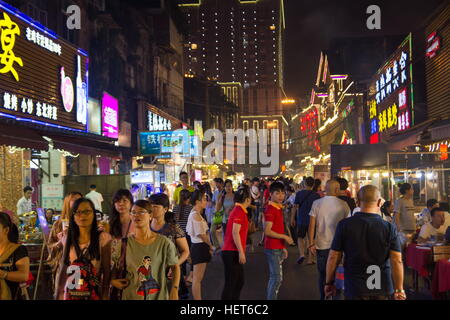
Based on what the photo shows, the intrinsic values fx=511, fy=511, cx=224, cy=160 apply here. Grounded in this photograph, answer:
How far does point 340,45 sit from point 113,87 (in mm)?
19513

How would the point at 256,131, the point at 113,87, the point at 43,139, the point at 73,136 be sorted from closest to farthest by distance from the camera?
the point at 43,139 → the point at 73,136 → the point at 113,87 → the point at 256,131

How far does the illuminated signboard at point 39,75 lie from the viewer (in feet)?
45.3

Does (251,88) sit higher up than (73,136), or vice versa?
(251,88)

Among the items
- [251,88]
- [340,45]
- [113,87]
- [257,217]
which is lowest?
[257,217]

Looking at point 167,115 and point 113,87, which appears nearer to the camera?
point 113,87

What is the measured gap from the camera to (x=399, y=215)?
10.9 metres

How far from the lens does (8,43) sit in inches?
547

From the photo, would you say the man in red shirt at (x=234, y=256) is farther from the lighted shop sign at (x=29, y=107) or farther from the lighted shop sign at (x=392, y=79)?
the lighted shop sign at (x=392, y=79)

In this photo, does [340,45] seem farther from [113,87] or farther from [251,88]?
[251,88]

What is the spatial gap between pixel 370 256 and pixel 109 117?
68.3ft

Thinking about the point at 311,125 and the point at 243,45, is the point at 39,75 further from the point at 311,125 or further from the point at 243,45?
the point at 243,45

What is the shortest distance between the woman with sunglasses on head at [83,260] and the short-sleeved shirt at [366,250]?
241 centimetres
